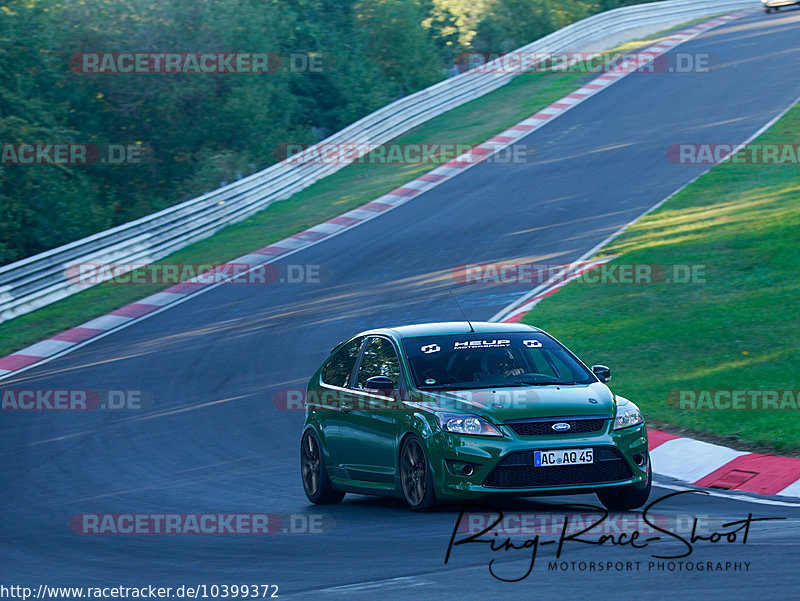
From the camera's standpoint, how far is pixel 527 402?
29.2 ft

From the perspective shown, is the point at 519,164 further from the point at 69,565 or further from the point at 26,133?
the point at 69,565

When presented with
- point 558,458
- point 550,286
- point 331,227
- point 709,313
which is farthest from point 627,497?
point 331,227

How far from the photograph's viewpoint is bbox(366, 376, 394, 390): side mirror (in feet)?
30.6

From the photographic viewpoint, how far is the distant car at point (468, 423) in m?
8.58

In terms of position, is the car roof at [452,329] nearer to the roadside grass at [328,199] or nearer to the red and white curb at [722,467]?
the red and white curb at [722,467]

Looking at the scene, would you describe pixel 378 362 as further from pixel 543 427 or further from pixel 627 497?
pixel 627 497

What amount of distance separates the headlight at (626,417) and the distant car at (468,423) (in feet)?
0.04

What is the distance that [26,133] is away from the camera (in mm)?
29531

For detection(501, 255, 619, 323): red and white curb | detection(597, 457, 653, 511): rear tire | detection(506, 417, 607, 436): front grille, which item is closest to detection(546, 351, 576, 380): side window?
detection(506, 417, 607, 436): front grille

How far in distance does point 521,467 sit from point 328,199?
22.5 meters

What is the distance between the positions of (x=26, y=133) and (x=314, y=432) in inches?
839

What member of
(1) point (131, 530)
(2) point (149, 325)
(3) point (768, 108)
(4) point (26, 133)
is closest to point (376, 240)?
(2) point (149, 325)

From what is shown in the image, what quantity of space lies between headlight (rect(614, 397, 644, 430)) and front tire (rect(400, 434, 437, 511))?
1.47m

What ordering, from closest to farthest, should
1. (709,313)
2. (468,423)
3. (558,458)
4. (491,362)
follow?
(558,458) < (468,423) < (491,362) < (709,313)
